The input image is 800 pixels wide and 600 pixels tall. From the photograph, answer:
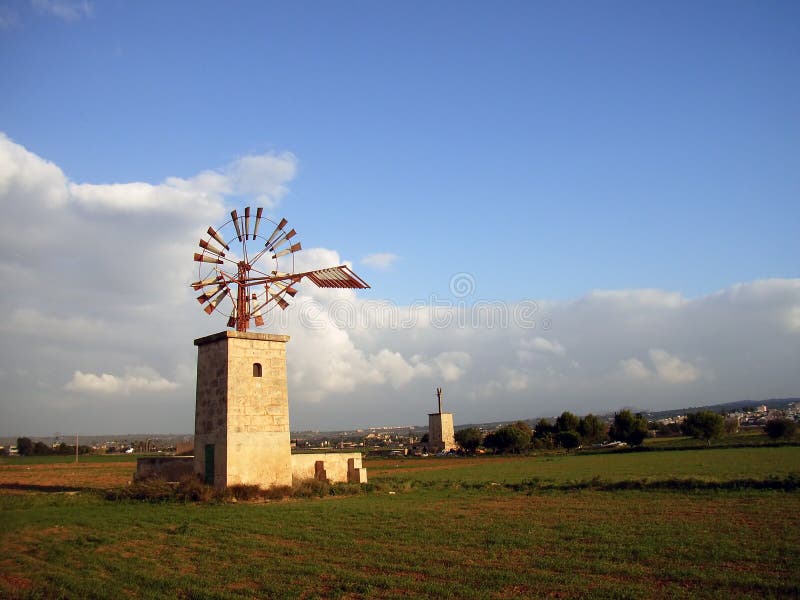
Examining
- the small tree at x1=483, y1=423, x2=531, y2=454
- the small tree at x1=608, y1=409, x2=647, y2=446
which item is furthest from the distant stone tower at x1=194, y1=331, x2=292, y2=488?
the small tree at x1=608, y1=409, x2=647, y2=446

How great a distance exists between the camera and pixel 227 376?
24203mm

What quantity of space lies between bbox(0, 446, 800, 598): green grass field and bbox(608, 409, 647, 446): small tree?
59472 millimetres

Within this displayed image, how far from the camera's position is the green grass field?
32.2ft

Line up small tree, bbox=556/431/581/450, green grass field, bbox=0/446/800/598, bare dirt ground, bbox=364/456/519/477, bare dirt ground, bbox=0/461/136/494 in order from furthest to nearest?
small tree, bbox=556/431/581/450 → bare dirt ground, bbox=364/456/519/477 → bare dirt ground, bbox=0/461/136/494 → green grass field, bbox=0/446/800/598

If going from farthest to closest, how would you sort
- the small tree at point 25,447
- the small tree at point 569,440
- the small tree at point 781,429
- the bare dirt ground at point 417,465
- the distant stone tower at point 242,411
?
the small tree at point 25,447 < the small tree at point 569,440 < the small tree at point 781,429 < the bare dirt ground at point 417,465 < the distant stone tower at point 242,411

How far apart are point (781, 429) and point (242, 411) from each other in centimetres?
7089

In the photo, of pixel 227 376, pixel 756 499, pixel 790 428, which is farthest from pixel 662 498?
pixel 790 428

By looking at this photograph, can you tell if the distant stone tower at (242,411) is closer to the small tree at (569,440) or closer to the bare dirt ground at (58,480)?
the bare dirt ground at (58,480)

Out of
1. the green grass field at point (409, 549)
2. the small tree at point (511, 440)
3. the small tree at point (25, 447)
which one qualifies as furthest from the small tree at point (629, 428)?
the small tree at point (25, 447)

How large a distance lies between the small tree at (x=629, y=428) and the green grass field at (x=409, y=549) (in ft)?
195

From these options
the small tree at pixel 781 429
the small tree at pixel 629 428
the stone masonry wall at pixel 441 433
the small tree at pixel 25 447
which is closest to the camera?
the small tree at pixel 781 429

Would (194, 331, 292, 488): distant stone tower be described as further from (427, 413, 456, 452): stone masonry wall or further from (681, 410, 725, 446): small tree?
(681, 410, 725, 446): small tree

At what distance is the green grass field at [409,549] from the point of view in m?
9.83

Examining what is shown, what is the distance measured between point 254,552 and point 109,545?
3855 millimetres
